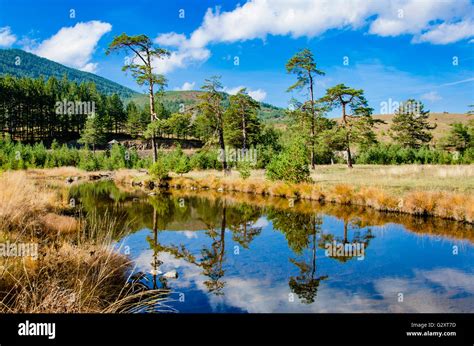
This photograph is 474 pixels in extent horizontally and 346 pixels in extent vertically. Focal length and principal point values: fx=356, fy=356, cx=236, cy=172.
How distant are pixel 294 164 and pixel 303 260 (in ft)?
39.4

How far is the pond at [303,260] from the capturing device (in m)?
6.76

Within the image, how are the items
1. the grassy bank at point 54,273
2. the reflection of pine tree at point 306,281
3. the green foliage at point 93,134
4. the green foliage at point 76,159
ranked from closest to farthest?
1. the grassy bank at point 54,273
2. the reflection of pine tree at point 306,281
3. the green foliage at point 76,159
4. the green foliage at point 93,134

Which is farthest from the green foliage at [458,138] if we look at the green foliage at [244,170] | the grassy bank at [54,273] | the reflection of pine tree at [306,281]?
the grassy bank at [54,273]

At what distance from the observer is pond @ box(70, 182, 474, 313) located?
6758 millimetres

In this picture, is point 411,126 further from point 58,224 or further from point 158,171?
point 58,224

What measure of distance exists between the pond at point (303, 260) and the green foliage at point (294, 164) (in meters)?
4.77

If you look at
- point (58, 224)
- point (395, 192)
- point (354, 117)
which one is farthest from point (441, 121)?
point (58, 224)

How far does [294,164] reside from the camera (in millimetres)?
20875

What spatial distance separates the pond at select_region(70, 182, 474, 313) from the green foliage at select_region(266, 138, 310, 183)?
477 cm

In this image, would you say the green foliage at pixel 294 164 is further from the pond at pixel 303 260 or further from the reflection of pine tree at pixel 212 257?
the reflection of pine tree at pixel 212 257

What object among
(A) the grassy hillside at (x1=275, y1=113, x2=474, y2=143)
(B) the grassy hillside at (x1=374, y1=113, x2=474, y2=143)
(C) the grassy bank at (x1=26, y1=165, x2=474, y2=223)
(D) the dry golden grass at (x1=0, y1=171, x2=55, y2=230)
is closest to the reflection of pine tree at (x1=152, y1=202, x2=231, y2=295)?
(D) the dry golden grass at (x1=0, y1=171, x2=55, y2=230)

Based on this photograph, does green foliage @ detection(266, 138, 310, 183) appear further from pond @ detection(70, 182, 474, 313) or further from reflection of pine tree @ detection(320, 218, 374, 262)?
reflection of pine tree @ detection(320, 218, 374, 262)
